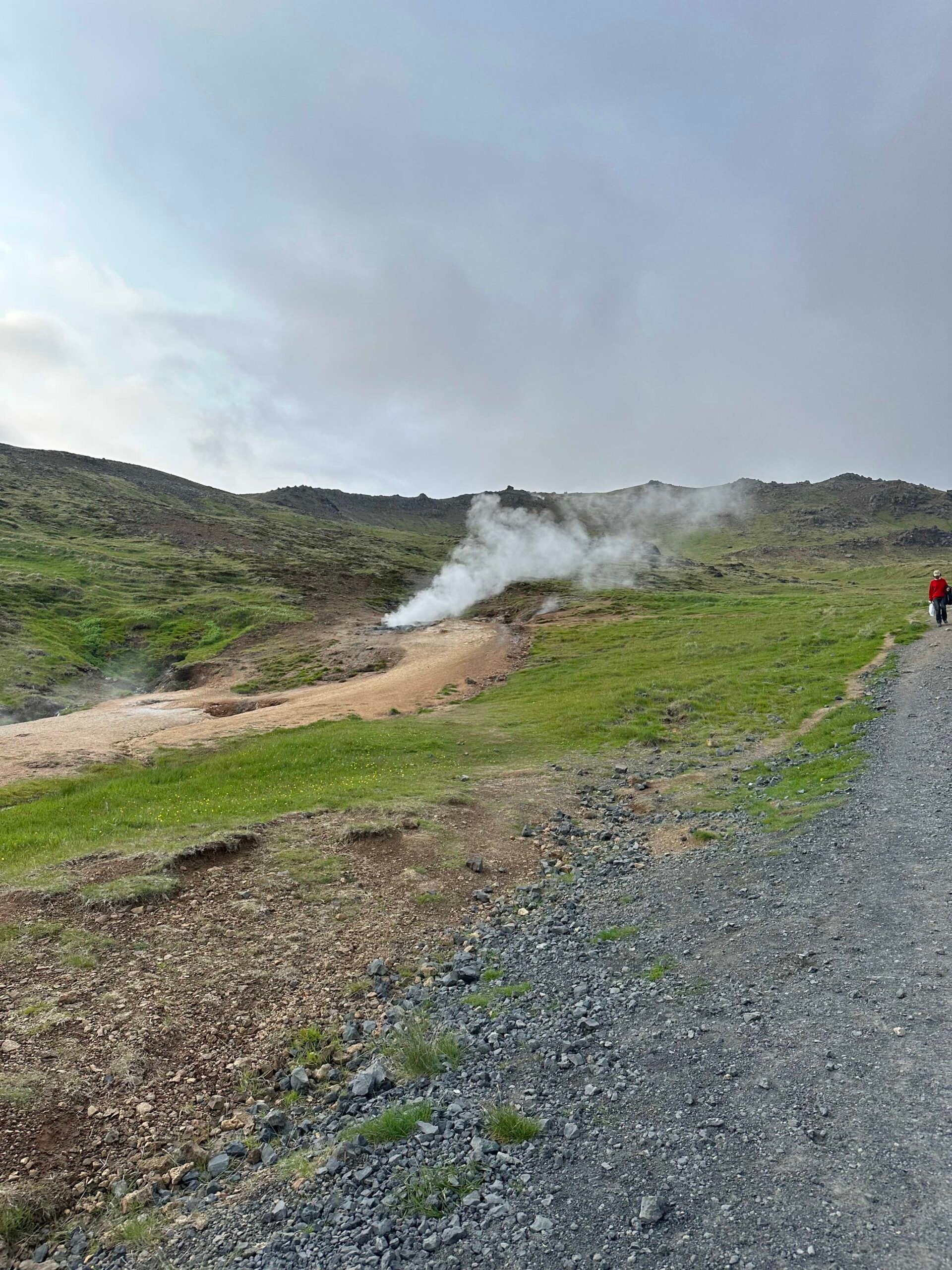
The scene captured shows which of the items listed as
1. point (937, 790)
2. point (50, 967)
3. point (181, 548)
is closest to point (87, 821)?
point (50, 967)

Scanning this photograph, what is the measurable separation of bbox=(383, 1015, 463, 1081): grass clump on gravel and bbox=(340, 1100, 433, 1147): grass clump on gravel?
73cm

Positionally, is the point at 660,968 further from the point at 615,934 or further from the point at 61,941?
the point at 61,941

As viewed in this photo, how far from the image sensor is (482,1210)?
18.8 ft

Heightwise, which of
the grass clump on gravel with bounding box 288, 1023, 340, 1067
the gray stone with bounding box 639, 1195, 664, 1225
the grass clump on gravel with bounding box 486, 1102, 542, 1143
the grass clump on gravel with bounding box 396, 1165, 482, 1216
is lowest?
the grass clump on gravel with bounding box 288, 1023, 340, 1067

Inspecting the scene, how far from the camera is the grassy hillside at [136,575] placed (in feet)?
181

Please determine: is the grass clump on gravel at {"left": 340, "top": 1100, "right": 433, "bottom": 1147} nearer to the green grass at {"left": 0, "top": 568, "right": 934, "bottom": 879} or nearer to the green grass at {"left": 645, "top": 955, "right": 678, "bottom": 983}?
the green grass at {"left": 645, "top": 955, "right": 678, "bottom": 983}

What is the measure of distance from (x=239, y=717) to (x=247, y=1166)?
99.9ft

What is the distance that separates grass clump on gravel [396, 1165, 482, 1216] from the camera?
19.4 feet

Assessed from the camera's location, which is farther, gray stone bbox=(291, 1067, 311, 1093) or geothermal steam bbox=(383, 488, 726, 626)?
geothermal steam bbox=(383, 488, 726, 626)

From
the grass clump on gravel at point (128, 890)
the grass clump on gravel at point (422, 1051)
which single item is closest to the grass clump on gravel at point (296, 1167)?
the grass clump on gravel at point (422, 1051)

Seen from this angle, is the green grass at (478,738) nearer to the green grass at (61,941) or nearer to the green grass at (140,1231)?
the green grass at (61,941)

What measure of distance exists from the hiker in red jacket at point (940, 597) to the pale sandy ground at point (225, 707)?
89.8 ft

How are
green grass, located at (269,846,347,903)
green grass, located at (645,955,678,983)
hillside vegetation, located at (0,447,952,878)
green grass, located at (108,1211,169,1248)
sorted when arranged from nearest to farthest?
green grass, located at (108,1211,169,1248) < green grass, located at (645,955,678,983) < green grass, located at (269,846,347,903) < hillside vegetation, located at (0,447,952,878)

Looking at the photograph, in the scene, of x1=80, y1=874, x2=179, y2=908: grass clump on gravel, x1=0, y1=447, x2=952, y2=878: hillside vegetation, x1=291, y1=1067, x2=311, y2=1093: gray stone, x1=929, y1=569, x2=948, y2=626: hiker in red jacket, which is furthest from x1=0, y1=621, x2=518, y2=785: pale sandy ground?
x1=929, y1=569, x2=948, y2=626: hiker in red jacket
